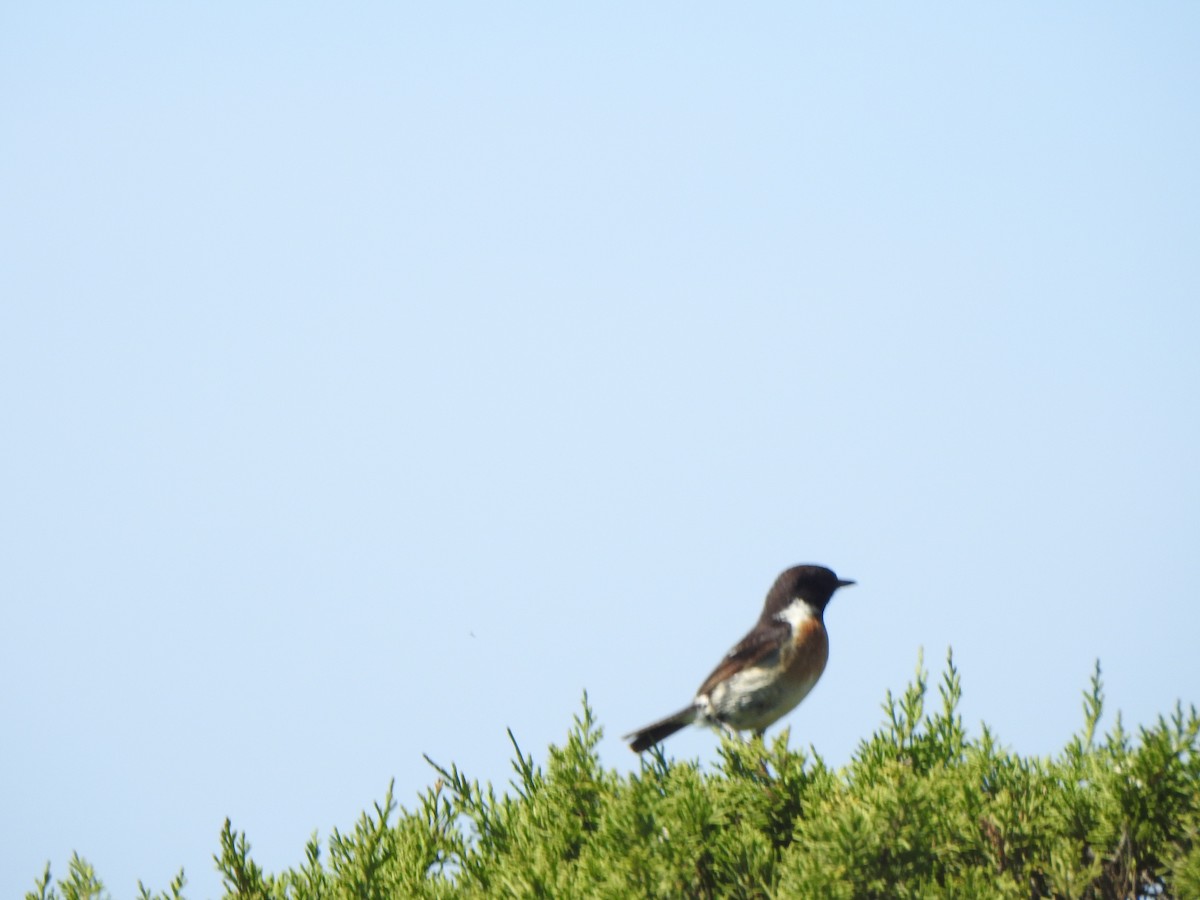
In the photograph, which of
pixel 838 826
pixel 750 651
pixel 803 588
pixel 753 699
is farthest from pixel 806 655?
pixel 838 826

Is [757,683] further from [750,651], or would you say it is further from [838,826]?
[838,826]

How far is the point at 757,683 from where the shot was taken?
831cm

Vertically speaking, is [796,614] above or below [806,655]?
above

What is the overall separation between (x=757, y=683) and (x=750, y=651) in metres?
0.23

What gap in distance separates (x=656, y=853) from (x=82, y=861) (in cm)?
324

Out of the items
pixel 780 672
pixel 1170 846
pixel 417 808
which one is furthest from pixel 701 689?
pixel 1170 846

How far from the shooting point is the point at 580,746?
17.5 feet

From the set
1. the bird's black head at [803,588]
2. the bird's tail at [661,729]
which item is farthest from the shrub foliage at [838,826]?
the bird's black head at [803,588]

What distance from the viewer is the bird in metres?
8.31

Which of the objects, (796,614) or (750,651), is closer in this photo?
(750,651)

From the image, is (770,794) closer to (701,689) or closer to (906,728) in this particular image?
(906,728)

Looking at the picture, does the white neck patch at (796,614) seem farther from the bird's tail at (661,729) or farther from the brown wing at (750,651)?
the bird's tail at (661,729)

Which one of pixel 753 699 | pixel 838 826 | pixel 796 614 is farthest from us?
pixel 796 614

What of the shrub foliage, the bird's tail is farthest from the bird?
the shrub foliage
